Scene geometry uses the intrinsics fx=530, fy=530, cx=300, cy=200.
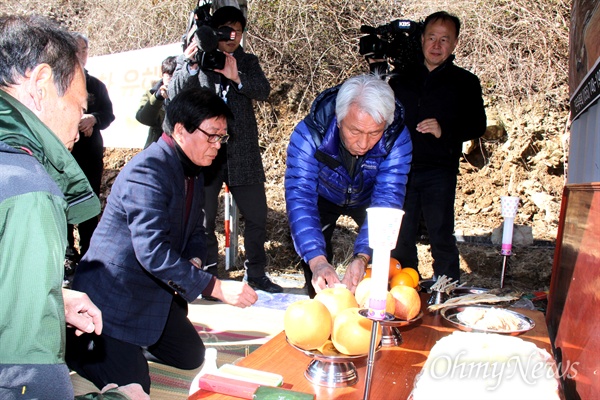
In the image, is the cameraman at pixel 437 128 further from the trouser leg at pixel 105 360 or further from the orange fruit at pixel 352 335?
the orange fruit at pixel 352 335

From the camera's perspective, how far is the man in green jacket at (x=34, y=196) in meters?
0.94

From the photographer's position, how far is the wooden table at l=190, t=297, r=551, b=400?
4.06 ft

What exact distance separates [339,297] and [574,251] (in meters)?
0.84

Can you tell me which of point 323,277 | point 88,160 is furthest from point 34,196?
point 88,160

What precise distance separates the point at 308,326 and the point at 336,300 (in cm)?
22

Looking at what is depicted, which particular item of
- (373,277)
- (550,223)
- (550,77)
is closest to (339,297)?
(373,277)

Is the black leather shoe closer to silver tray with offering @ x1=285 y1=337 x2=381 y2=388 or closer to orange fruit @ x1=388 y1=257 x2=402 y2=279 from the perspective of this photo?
orange fruit @ x1=388 y1=257 x2=402 y2=279

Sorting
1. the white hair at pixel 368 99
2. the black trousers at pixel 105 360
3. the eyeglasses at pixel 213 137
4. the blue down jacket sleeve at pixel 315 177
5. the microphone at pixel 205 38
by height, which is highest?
the microphone at pixel 205 38

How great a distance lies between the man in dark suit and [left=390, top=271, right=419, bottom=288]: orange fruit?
0.53m

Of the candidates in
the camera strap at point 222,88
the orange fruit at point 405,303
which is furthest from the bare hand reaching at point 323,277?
the camera strap at point 222,88

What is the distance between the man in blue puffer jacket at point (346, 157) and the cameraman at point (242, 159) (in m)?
1.42

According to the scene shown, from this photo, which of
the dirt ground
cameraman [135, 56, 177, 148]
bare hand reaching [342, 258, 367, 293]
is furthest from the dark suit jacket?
the dirt ground

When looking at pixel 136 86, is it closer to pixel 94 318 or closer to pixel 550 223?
pixel 94 318

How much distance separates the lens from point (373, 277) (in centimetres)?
108
